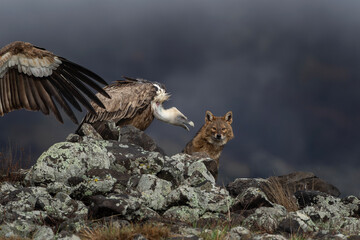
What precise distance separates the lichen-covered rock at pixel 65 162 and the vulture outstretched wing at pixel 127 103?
4.89 meters

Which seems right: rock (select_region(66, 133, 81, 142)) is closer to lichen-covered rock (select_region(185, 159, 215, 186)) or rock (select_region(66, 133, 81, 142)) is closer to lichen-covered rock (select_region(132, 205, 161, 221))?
lichen-covered rock (select_region(185, 159, 215, 186))

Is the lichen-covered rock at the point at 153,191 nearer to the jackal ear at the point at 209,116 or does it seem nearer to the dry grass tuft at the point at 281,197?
the dry grass tuft at the point at 281,197

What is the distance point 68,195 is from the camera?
7.68 meters

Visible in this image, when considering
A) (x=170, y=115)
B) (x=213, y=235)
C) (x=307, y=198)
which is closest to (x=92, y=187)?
(x=213, y=235)

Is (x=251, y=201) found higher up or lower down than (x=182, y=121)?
lower down

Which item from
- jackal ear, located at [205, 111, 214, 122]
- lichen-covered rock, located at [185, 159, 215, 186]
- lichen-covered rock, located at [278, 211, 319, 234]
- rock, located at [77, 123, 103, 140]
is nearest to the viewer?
lichen-covered rock, located at [278, 211, 319, 234]

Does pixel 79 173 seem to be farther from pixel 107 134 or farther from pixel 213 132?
pixel 213 132

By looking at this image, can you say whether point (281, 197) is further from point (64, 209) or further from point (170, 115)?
point (170, 115)

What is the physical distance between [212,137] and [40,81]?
17.4ft

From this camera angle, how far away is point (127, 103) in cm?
1401

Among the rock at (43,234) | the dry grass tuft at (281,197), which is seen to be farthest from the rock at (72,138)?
the rock at (43,234)

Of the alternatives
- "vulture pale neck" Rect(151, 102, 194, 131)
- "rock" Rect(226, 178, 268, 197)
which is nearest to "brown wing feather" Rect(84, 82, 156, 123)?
"vulture pale neck" Rect(151, 102, 194, 131)

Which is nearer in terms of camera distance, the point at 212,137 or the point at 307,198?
the point at 307,198

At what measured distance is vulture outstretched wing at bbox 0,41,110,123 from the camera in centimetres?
923
